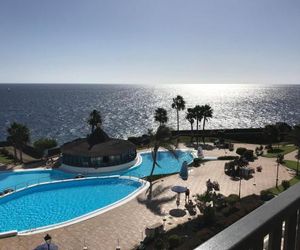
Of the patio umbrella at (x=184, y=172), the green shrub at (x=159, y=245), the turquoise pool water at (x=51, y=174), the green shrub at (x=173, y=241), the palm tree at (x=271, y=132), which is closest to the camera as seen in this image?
the green shrub at (x=159, y=245)

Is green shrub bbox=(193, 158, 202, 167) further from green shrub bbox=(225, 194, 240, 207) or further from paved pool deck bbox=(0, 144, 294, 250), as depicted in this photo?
green shrub bbox=(225, 194, 240, 207)

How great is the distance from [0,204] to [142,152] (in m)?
23.2

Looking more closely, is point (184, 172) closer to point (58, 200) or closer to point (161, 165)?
point (161, 165)

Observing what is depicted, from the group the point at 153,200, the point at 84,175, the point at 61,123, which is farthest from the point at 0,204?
the point at 61,123

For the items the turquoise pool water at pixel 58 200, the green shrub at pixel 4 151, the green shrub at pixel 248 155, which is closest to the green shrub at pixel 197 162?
the green shrub at pixel 248 155

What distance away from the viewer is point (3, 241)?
68.2 feet

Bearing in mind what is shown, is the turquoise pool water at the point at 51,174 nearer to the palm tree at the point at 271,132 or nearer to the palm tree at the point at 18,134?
the palm tree at the point at 18,134

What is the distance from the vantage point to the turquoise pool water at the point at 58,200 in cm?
2519

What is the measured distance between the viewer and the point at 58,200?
29.6 m

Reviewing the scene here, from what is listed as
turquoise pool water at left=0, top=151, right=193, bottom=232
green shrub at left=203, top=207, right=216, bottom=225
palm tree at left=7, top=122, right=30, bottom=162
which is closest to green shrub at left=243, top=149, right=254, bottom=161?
turquoise pool water at left=0, top=151, right=193, bottom=232

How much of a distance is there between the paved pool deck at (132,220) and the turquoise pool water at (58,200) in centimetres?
286

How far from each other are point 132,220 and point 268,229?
22588 millimetres

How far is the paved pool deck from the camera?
2020cm

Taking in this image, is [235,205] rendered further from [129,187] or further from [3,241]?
[3,241]
